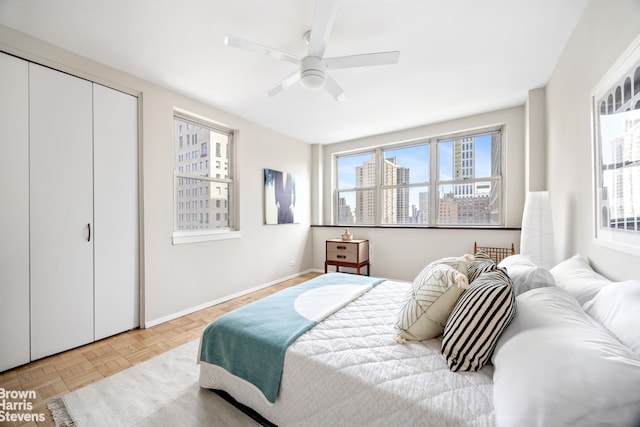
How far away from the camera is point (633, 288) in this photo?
879 mm

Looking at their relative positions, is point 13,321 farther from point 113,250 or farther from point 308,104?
point 308,104

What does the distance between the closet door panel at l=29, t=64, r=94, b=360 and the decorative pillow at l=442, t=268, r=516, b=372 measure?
9.26 ft

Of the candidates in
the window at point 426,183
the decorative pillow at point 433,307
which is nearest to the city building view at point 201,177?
the window at point 426,183

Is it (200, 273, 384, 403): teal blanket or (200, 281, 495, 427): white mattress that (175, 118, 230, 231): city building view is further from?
(200, 281, 495, 427): white mattress

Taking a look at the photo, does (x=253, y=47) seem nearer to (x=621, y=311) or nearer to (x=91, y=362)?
(x=621, y=311)

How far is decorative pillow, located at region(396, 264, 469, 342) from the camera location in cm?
120

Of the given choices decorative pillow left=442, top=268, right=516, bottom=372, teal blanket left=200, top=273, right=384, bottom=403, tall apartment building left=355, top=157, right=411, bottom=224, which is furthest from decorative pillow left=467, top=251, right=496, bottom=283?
tall apartment building left=355, top=157, right=411, bottom=224

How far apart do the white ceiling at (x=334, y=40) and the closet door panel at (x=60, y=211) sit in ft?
1.47

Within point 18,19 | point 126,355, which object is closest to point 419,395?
point 126,355

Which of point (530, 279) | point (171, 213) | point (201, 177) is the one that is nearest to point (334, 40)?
point (530, 279)

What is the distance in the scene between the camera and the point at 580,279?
1270mm

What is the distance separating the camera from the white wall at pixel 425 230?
3246 mm

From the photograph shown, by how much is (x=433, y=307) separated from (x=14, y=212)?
2.90 meters

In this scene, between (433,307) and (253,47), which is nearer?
(433,307)
